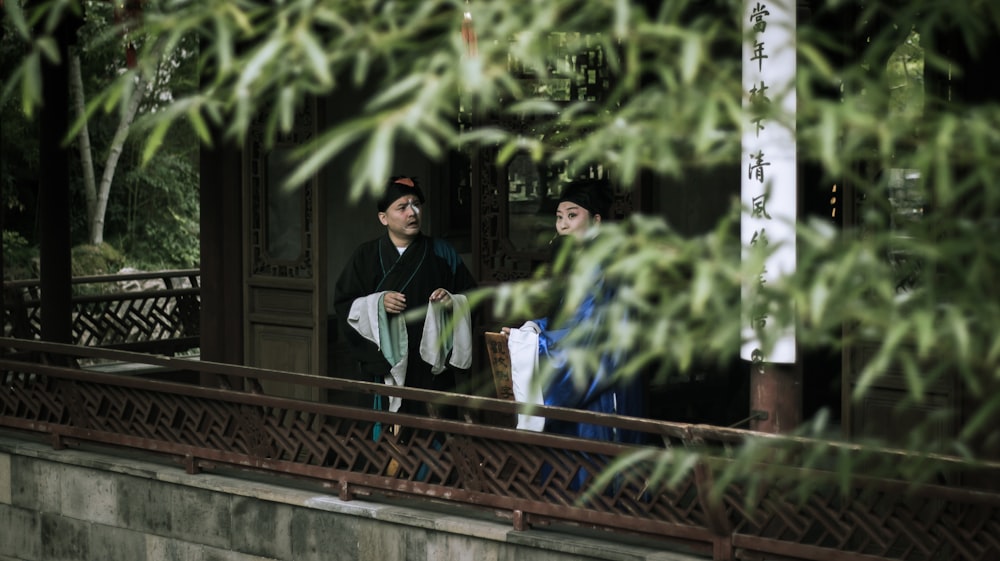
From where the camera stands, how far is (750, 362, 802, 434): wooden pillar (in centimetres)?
509

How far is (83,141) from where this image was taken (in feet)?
65.6

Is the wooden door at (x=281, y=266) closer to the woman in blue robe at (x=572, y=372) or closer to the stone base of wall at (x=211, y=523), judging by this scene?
the stone base of wall at (x=211, y=523)

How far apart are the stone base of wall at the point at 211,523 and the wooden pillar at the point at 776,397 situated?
0.58 metres

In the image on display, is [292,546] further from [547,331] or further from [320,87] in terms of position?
[320,87]

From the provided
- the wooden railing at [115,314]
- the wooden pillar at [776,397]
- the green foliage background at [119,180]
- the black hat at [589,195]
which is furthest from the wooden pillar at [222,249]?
the green foliage background at [119,180]

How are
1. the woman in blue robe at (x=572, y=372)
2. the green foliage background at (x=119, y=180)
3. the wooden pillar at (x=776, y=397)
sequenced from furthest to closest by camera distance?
the green foliage background at (x=119, y=180) → the woman in blue robe at (x=572, y=372) → the wooden pillar at (x=776, y=397)

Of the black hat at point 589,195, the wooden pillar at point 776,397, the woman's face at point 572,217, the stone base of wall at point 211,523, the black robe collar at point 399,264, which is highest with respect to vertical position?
the black hat at point 589,195

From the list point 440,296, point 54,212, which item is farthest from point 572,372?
point 54,212

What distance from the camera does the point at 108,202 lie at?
73.5 feet

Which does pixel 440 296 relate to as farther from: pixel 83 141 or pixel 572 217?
pixel 83 141

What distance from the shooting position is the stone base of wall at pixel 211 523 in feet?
19.3

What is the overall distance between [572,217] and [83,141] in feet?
50.0

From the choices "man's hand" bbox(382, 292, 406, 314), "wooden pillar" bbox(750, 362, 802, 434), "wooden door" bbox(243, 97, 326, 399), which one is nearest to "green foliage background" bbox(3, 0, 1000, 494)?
"wooden pillar" bbox(750, 362, 802, 434)

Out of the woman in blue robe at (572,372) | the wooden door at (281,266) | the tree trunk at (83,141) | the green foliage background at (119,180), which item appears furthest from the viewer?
the green foliage background at (119,180)
